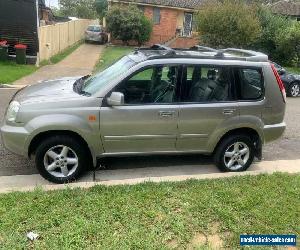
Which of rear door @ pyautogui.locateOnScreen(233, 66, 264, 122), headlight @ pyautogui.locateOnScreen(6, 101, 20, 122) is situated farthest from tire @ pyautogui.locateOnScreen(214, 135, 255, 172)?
headlight @ pyautogui.locateOnScreen(6, 101, 20, 122)

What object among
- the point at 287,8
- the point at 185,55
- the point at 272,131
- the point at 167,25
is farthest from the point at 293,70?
the point at 185,55

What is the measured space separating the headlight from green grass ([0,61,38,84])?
819 cm

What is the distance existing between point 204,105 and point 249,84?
81 cm

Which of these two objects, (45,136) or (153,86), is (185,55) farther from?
(45,136)

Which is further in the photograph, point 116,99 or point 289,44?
point 289,44

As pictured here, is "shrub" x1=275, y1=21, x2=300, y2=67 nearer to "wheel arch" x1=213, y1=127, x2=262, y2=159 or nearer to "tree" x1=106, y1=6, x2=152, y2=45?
"tree" x1=106, y1=6, x2=152, y2=45

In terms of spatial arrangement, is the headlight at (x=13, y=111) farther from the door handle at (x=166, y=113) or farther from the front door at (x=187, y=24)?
the front door at (x=187, y=24)

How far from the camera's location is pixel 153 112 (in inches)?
207

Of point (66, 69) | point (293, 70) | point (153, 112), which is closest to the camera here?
point (153, 112)

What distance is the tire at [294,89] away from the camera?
1425 centimetres

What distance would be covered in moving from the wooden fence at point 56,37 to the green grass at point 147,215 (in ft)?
46.2

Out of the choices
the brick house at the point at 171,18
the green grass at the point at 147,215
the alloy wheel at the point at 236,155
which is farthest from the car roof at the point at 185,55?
the brick house at the point at 171,18

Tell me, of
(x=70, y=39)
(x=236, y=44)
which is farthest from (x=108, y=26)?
(x=236, y=44)

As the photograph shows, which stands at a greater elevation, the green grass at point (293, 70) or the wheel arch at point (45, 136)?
the wheel arch at point (45, 136)
